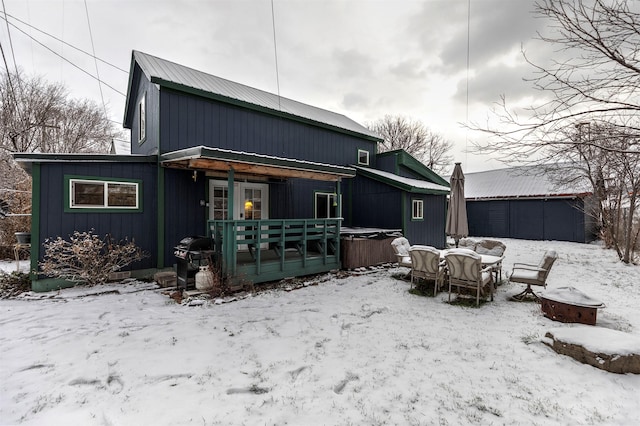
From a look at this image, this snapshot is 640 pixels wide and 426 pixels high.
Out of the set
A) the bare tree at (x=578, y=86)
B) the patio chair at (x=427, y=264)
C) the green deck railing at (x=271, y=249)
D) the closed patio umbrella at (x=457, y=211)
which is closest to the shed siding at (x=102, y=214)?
the green deck railing at (x=271, y=249)

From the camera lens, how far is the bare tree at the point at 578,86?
8.64 feet

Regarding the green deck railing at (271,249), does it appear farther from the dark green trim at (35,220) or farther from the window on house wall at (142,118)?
the window on house wall at (142,118)

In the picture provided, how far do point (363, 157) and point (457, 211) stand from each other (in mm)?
5850

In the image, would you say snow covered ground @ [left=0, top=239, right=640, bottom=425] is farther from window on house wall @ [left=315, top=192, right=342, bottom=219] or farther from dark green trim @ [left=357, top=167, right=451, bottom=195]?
window on house wall @ [left=315, top=192, right=342, bottom=219]

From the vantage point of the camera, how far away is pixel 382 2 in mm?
8000

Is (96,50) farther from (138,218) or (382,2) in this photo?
(382,2)

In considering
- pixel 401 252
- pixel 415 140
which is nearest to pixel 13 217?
pixel 401 252

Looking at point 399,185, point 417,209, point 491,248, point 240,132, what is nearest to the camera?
point 491,248

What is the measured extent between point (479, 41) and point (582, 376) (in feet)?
15.5

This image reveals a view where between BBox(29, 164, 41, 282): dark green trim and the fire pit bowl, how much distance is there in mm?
9568

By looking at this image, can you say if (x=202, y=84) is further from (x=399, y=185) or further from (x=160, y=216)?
(x=399, y=185)

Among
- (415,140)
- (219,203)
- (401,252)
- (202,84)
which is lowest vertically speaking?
(401,252)

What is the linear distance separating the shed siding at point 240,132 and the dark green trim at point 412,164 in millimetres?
1988

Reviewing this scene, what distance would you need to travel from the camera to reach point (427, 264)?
230 inches
